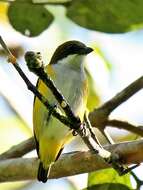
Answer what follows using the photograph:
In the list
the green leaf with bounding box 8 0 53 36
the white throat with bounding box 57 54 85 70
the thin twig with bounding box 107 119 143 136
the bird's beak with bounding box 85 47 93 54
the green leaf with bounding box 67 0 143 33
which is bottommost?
the thin twig with bounding box 107 119 143 136

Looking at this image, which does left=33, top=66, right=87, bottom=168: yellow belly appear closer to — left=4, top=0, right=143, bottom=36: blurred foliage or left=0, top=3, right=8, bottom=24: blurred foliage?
left=4, top=0, right=143, bottom=36: blurred foliage

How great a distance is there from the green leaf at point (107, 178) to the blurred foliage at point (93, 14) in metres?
0.58

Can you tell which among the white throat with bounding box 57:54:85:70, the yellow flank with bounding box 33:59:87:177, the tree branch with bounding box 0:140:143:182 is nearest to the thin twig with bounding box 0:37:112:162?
the tree branch with bounding box 0:140:143:182

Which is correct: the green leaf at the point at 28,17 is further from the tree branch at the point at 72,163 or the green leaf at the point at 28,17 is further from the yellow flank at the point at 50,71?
the tree branch at the point at 72,163

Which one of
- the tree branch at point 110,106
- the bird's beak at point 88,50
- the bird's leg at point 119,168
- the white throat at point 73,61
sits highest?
the bird's leg at point 119,168

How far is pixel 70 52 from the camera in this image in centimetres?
304

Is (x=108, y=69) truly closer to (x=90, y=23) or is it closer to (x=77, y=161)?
(x=90, y=23)

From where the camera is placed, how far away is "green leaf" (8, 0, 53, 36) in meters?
2.84

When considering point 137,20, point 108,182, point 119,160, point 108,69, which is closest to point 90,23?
point 137,20

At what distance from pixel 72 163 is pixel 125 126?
38 cm

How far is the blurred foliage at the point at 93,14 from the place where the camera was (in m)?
2.69

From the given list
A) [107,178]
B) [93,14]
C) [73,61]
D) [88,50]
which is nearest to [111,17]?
[93,14]

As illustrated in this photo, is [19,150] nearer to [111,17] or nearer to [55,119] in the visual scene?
[55,119]

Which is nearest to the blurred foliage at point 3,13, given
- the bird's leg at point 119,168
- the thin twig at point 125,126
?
the thin twig at point 125,126
